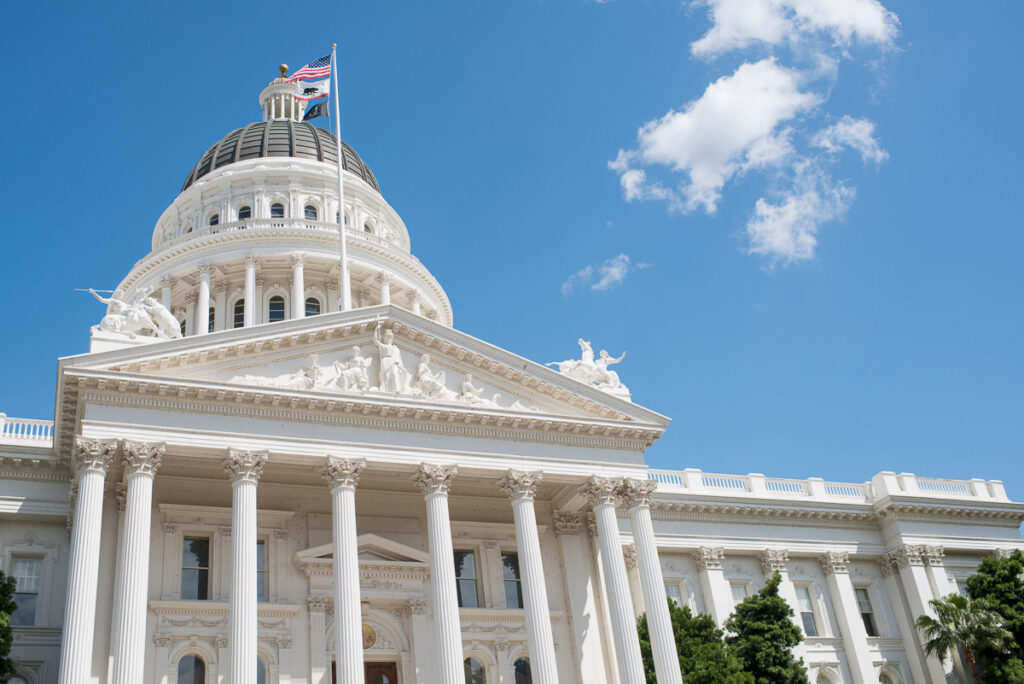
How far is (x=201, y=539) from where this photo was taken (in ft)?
96.0

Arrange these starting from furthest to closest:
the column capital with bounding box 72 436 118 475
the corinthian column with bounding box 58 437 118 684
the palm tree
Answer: the palm tree, the column capital with bounding box 72 436 118 475, the corinthian column with bounding box 58 437 118 684

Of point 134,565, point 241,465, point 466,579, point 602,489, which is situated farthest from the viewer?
point 466,579

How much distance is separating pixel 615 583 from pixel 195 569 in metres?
11.9

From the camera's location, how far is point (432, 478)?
28.5 m

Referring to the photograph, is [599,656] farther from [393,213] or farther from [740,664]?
[393,213]

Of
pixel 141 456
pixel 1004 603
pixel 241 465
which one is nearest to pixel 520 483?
pixel 241 465

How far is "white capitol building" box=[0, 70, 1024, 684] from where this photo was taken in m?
25.5

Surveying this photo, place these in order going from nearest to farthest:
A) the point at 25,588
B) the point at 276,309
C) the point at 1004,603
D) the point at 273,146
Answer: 1. the point at 25,588
2. the point at 1004,603
3. the point at 276,309
4. the point at 273,146

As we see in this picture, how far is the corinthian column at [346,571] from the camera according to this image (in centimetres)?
2480

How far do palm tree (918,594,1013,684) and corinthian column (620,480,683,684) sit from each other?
13.5 m

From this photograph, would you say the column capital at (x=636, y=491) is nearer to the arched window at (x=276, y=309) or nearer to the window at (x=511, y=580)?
the window at (x=511, y=580)

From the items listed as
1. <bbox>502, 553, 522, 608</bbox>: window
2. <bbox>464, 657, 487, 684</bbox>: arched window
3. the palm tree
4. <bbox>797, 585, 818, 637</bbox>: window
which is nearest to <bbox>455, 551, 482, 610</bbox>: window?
<bbox>502, 553, 522, 608</bbox>: window

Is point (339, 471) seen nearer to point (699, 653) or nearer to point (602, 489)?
point (602, 489)

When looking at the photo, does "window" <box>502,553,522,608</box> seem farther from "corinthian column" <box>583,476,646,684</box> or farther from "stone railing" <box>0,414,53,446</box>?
"stone railing" <box>0,414,53,446</box>
